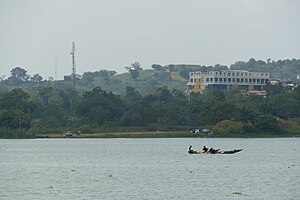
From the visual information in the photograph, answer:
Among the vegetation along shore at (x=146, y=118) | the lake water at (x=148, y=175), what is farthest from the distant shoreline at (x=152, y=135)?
the lake water at (x=148, y=175)

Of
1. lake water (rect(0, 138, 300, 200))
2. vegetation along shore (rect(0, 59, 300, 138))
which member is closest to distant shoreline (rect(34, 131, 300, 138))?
vegetation along shore (rect(0, 59, 300, 138))

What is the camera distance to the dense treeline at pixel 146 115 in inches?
5354

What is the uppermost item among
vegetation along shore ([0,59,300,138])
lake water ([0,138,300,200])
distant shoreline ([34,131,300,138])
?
vegetation along shore ([0,59,300,138])

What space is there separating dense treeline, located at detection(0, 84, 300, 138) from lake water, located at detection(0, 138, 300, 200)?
32.8m

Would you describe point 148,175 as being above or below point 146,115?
below

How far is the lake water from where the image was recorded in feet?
176

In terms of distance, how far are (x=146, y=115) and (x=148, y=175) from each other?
7632 cm

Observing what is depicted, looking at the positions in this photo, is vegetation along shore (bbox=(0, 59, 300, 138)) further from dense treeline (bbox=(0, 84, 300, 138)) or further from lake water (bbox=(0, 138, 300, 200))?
lake water (bbox=(0, 138, 300, 200))

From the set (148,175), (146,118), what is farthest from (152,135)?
(148,175)

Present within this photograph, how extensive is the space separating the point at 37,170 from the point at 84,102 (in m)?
77.0

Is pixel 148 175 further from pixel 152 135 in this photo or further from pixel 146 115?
pixel 146 115

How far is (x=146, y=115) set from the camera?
469 ft

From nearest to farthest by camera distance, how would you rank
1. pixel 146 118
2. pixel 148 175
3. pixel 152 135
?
pixel 148 175, pixel 152 135, pixel 146 118

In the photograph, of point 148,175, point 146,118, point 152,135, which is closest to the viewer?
point 148,175
